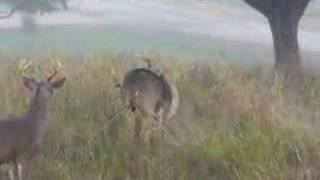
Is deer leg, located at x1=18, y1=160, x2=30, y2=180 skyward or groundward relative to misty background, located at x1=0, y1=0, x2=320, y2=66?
skyward

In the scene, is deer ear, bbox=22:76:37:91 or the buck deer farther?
the buck deer

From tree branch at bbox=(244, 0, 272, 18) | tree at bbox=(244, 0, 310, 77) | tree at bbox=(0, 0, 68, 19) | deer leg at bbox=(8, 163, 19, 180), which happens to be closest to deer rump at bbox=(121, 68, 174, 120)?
deer leg at bbox=(8, 163, 19, 180)

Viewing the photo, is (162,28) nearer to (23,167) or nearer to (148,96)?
(148,96)

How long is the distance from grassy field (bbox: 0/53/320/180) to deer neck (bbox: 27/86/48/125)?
60 cm

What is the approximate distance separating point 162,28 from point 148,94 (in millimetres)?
26308

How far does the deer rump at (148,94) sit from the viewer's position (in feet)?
28.5

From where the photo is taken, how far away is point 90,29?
3559 centimetres

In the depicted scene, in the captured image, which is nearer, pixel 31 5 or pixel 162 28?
pixel 31 5

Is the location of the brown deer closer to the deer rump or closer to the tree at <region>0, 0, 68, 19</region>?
the deer rump

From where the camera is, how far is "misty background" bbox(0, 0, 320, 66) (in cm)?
2684

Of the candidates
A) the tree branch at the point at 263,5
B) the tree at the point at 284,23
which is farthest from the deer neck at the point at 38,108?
the tree branch at the point at 263,5

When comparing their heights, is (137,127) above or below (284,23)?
below

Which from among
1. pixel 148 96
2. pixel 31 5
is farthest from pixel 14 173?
pixel 31 5

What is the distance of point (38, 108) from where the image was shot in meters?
7.68
